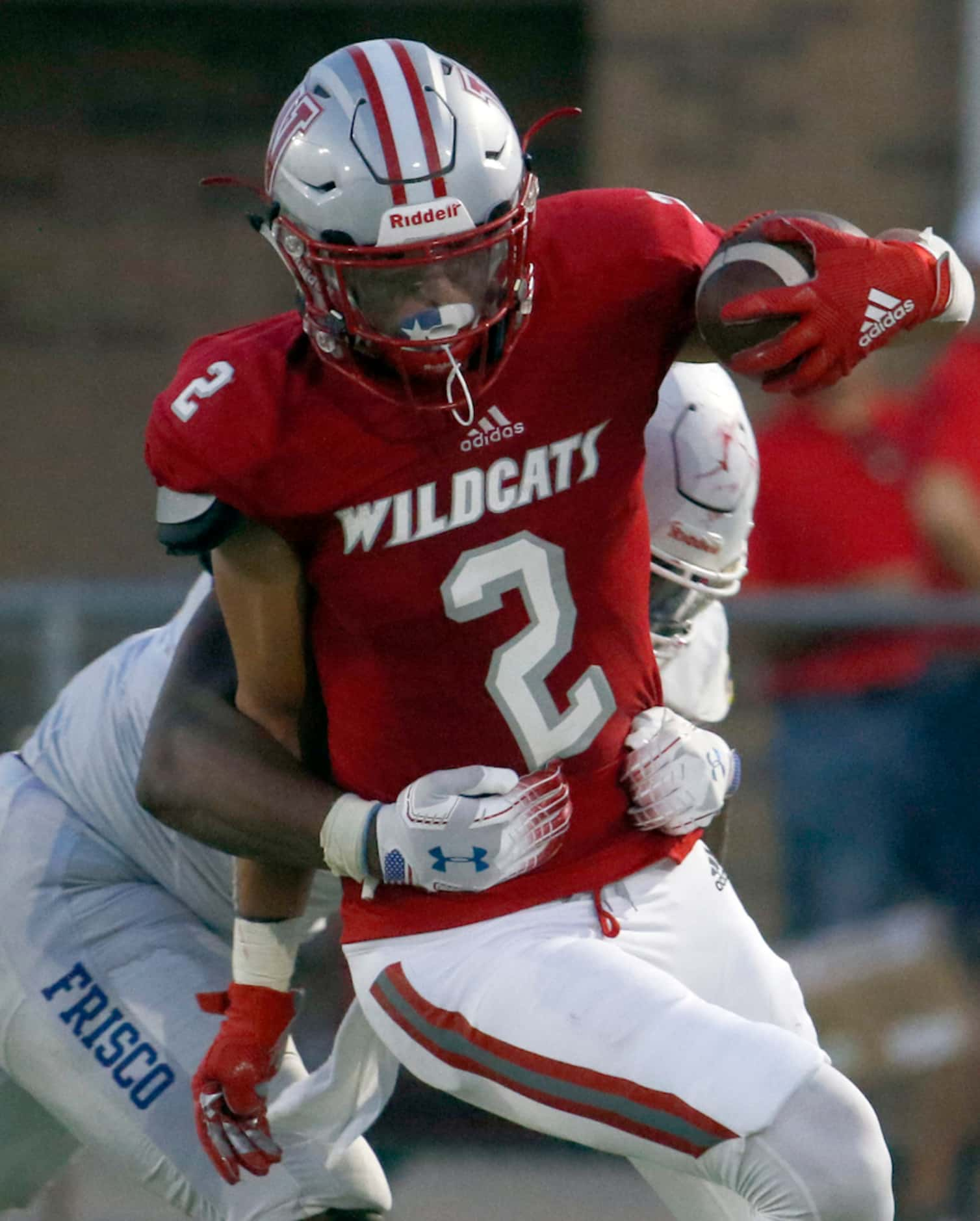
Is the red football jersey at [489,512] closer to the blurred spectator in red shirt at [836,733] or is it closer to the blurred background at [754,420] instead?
the blurred background at [754,420]

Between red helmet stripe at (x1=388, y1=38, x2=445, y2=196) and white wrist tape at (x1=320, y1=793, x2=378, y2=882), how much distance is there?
2.40 feet

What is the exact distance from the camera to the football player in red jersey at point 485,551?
7.93 feet

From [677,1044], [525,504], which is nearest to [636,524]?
[525,504]

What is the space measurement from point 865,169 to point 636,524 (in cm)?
394

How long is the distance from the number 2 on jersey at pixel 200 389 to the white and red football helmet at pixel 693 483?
0.68 metres

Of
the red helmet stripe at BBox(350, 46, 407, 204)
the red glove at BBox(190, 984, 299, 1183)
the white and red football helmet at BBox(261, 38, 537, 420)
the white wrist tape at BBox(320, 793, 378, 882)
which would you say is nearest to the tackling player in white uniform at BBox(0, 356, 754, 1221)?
the red glove at BBox(190, 984, 299, 1183)

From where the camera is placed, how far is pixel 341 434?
2496 mm

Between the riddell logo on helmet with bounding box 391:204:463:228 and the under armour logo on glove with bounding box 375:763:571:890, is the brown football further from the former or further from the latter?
the under armour logo on glove with bounding box 375:763:571:890

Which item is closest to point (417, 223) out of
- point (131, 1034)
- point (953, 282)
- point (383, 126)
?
point (383, 126)

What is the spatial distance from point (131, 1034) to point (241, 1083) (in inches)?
11.3

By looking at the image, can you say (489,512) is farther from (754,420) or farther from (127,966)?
(754,420)

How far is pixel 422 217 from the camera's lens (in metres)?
2.42

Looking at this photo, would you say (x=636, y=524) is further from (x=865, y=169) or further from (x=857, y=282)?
(x=865, y=169)

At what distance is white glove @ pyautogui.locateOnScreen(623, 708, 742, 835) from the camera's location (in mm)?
2635
